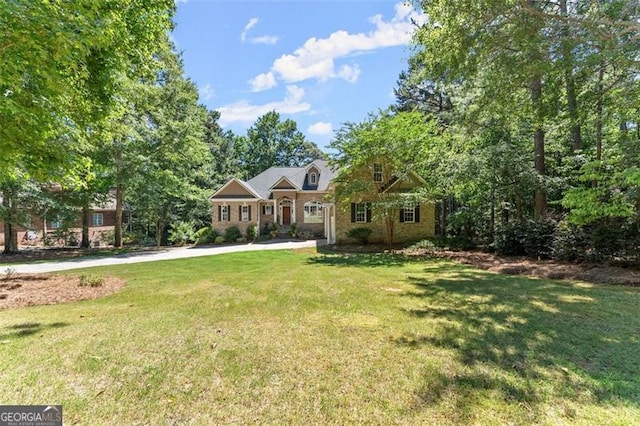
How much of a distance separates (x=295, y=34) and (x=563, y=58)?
37.8 ft

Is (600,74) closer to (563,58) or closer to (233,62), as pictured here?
(563,58)

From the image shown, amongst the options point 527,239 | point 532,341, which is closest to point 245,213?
point 527,239

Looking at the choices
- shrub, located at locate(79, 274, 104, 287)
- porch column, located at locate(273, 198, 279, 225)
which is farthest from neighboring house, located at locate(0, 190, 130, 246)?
shrub, located at locate(79, 274, 104, 287)

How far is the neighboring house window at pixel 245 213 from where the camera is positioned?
90.0ft

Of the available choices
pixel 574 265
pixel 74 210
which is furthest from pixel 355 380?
pixel 74 210

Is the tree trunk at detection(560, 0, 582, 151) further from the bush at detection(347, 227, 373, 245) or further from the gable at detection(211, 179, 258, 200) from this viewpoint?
the gable at detection(211, 179, 258, 200)

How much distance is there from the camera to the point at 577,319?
18.9 feet

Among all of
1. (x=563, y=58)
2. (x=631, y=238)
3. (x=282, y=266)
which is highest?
(x=563, y=58)

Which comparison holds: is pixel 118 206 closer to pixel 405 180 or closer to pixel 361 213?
pixel 361 213

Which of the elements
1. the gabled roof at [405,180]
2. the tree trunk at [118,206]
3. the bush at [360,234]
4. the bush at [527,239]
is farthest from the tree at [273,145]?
the bush at [527,239]

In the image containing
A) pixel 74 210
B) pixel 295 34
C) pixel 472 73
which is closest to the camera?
pixel 472 73

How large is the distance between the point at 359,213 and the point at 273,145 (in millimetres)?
30650

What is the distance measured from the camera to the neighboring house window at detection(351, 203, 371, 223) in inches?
845

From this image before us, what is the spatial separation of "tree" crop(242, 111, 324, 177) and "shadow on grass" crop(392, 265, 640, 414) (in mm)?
42099
